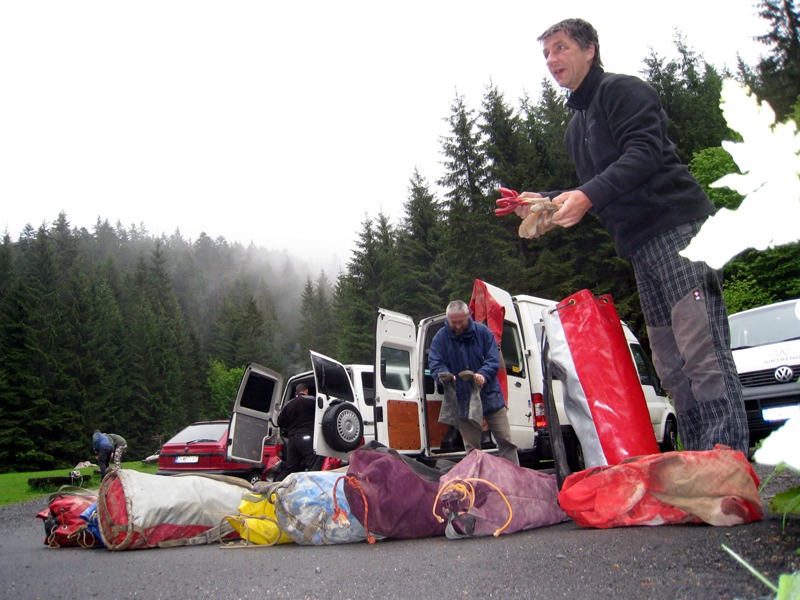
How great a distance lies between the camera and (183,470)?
447 inches

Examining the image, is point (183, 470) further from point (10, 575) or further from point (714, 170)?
point (714, 170)

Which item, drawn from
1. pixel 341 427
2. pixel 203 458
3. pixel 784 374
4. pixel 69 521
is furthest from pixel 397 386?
pixel 203 458

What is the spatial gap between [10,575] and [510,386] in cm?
491

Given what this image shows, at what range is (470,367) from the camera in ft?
18.9

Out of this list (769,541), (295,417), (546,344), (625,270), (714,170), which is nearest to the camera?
(769,541)

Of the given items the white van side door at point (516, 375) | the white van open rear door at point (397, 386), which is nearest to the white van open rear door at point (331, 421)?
the white van open rear door at point (397, 386)

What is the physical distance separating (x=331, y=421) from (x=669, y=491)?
565 centimetres

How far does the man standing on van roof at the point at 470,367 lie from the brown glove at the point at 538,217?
3.16 meters

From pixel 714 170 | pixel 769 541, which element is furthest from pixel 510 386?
pixel 714 170

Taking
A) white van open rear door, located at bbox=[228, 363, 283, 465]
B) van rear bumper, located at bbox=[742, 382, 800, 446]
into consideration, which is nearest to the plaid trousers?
van rear bumper, located at bbox=[742, 382, 800, 446]

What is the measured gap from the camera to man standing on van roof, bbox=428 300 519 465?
560cm

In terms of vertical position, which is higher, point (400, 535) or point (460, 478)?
point (460, 478)

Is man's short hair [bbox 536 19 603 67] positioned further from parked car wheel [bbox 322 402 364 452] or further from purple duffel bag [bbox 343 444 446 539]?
parked car wheel [bbox 322 402 364 452]

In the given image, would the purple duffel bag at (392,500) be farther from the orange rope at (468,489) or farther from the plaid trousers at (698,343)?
the plaid trousers at (698,343)
